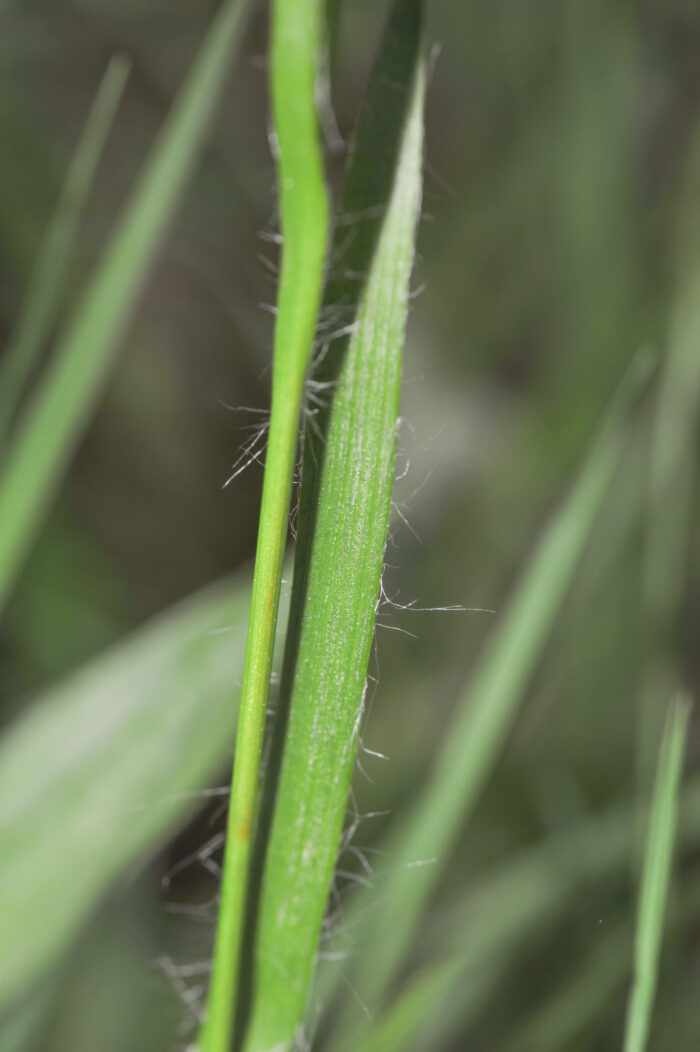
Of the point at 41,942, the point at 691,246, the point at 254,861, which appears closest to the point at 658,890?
the point at 254,861

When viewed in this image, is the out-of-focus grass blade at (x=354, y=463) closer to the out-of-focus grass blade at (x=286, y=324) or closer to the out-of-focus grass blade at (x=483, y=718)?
the out-of-focus grass blade at (x=286, y=324)

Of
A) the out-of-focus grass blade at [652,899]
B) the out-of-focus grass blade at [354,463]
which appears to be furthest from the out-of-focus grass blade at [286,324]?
the out-of-focus grass blade at [652,899]

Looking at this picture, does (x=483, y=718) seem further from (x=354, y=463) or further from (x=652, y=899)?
(x=354, y=463)

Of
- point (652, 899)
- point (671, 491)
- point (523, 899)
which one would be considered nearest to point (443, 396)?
point (671, 491)

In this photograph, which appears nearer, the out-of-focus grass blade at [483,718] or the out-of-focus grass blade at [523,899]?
the out-of-focus grass blade at [483,718]

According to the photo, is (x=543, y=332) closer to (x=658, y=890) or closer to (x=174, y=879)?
(x=174, y=879)

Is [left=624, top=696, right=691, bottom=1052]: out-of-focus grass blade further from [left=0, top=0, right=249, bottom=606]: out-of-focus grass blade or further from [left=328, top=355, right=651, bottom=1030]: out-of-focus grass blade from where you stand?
[left=0, top=0, right=249, bottom=606]: out-of-focus grass blade

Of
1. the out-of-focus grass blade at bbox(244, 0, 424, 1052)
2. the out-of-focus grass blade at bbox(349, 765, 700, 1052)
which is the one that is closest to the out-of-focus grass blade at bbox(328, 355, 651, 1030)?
the out-of-focus grass blade at bbox(349, 765, 700, 1052)
